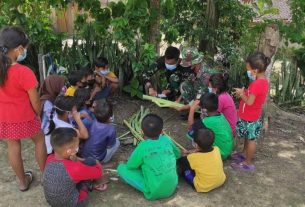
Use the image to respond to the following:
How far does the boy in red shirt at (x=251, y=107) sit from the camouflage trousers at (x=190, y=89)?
1100 millimetres

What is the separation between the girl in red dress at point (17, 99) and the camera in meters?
3.29

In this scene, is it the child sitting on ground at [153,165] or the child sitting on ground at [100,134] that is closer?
the child sitting on ground at [153,165]

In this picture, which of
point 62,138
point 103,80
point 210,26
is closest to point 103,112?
point 62,138

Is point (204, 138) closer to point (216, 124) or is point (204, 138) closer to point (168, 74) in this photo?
point (216, 124)

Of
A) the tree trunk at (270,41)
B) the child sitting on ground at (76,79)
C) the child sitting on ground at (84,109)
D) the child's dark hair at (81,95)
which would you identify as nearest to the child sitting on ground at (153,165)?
the child sitting on ground at (84,109)

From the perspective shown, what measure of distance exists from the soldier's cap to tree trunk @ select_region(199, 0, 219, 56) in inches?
61.1

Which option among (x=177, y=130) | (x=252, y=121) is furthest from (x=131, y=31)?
(x=252, y=121)

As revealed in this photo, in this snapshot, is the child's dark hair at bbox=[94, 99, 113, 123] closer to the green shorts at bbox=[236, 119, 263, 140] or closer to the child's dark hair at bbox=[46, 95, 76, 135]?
the child's dark hair at bbox=[46, 95, 76, 135]

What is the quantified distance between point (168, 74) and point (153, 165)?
239cm

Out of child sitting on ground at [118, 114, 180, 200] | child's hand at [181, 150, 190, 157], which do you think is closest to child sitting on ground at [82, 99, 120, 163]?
child sitting on ground at [118, 114, 180, 200]

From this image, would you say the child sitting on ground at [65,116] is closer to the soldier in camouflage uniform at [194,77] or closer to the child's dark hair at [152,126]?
the child's dark hair at [152,126]

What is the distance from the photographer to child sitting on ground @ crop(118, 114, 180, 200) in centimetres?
353

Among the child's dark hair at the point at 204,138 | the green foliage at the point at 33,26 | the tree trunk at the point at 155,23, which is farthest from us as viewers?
the tree trunk at the point at 155,23

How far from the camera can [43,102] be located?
407 centimetres
